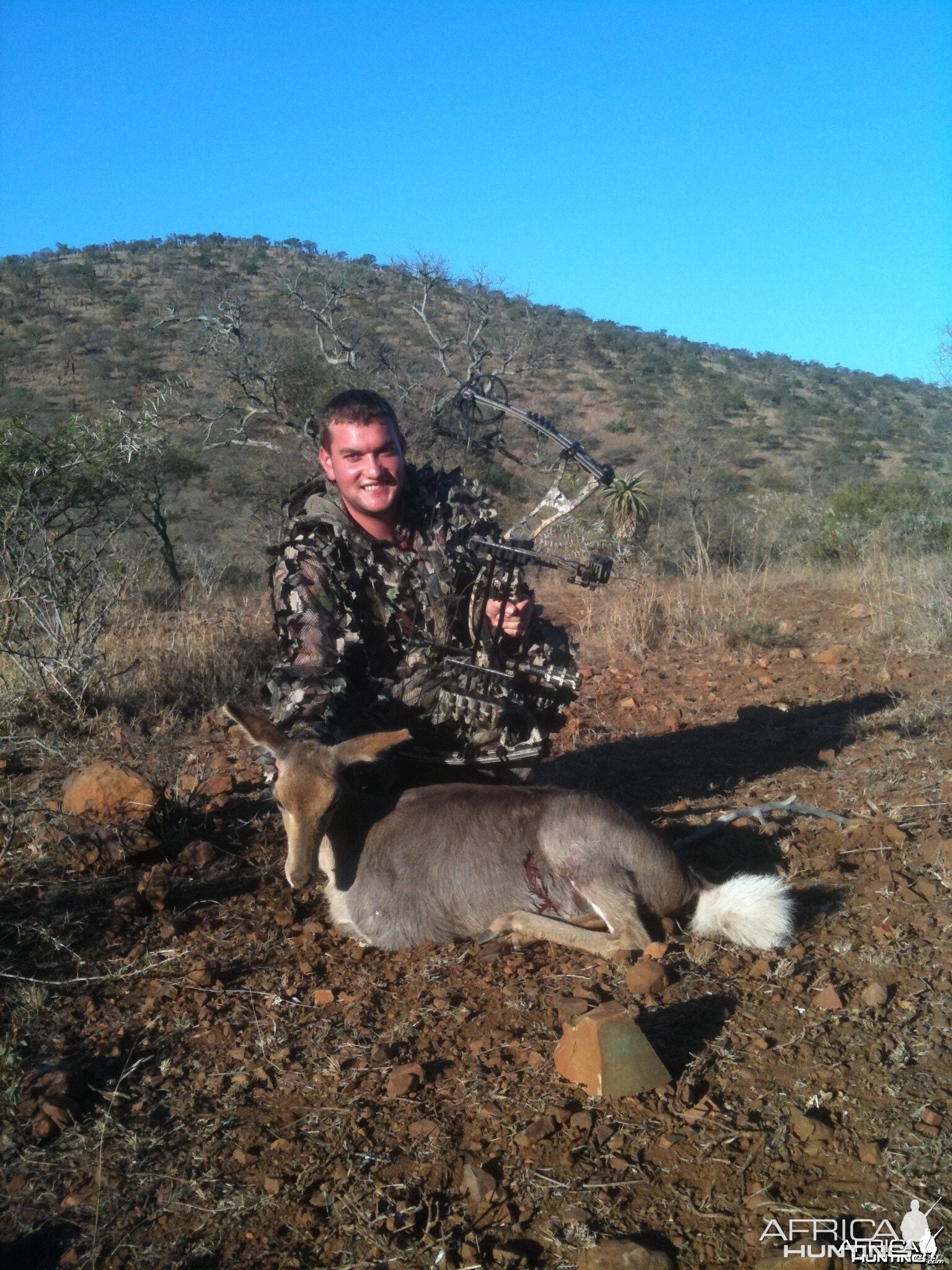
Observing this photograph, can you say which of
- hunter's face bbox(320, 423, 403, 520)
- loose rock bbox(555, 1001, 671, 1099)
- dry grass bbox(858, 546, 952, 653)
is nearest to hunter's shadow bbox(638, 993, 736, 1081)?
loose rock bbox(555, 1001, 671, 1099)

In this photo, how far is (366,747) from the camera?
361cm

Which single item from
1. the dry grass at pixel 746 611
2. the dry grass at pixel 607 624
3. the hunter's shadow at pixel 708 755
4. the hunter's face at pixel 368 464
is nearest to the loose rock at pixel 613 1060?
the hunter's shadow at pixel 708 755

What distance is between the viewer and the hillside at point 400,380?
20406mm

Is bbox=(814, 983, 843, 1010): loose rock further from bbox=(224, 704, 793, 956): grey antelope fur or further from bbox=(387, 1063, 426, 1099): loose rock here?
bbox=(387, 1063, 426, 1099): loose rock

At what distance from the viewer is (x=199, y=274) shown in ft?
145

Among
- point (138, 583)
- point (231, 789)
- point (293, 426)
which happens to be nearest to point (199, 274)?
point (293, 426)

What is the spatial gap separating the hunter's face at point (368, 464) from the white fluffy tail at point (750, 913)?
2433mm

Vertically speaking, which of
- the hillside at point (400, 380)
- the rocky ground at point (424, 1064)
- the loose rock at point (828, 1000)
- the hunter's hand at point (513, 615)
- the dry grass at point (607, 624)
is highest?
the hillside at point (400, 380)

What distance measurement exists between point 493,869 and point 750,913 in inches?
40.2

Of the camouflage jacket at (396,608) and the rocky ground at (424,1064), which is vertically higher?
the camouflage jacket at (396,608)

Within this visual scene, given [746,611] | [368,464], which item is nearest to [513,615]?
[368,464]

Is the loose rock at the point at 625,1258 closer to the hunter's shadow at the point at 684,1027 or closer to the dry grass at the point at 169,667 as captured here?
the hunter's shadow at the point at 684,1027

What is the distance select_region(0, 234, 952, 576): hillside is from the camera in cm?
2041

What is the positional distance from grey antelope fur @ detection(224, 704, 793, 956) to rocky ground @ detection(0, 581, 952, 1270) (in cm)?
13
